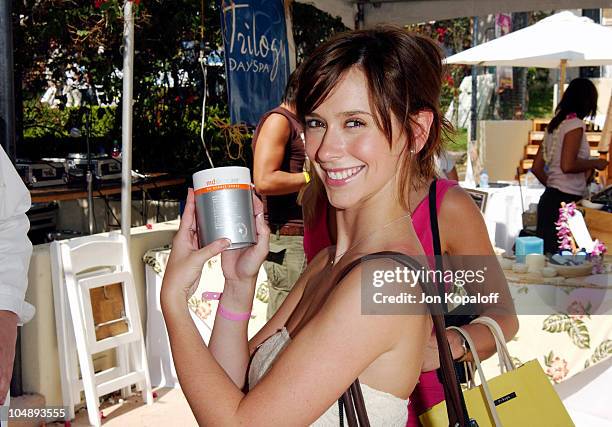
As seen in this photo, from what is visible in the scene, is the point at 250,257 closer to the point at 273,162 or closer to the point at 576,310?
the point at 273,162

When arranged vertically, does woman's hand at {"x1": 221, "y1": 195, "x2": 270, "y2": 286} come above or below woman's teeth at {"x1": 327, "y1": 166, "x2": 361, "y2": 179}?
below

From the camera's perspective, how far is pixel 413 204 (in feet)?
6.10

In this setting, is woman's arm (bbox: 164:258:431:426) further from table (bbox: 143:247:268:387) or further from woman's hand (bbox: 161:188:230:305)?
table (bbox: 143:247:268:387)

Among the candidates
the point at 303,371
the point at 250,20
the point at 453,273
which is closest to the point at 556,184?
the point at 250,20

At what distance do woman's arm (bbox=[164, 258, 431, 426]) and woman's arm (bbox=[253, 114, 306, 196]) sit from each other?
7.21 ft

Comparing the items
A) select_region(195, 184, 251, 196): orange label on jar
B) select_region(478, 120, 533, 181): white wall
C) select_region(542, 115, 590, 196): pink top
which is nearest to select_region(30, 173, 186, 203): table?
select_region(542, 115, 590, 196): pink top

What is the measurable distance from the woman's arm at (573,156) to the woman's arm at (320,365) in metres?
4.83

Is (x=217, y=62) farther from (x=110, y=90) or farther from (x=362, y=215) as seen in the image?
(x=362, y=215)

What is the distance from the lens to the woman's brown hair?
4.63ft

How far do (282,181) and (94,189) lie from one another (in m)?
3.80

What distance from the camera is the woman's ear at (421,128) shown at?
147cm

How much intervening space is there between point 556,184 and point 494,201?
1538 millimetres

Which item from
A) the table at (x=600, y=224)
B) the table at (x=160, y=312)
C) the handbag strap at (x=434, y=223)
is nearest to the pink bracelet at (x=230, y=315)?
the handbag strap at (x=434, y=223)

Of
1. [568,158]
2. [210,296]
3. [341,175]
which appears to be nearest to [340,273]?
[341,175]
